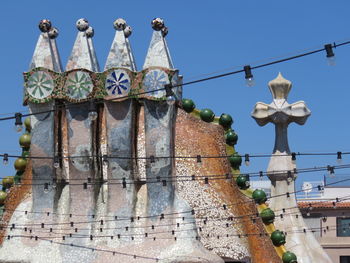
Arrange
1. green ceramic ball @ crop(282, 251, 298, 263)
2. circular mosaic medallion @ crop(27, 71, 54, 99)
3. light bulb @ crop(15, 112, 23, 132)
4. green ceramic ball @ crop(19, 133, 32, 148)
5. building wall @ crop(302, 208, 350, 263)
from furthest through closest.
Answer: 1. building wall @ crop(302, 208, 350, 263)
2. green ceramic ball @ crop(19, 133, 32, 148)
3. green ceramic ball @ crop(282, 251, 298, 263)
4. circular mosaic medallion @ crop(27, 71, 54, 99)
5. light bulb @ crop(15, 112, 23, 132)

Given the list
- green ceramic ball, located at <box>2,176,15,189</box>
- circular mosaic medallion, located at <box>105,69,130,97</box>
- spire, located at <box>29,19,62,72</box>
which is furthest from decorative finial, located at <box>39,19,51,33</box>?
green ceramic ball, located at <box>2,176,15,189</box>

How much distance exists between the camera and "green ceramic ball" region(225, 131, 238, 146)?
2895cm

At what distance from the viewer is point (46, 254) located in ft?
89.8

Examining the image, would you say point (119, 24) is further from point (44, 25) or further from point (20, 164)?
point (20, 164)

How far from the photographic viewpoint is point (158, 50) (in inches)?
1078

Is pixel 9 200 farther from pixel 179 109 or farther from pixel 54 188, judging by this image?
pixel 179 109

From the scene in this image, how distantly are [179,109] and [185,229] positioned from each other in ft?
13.5

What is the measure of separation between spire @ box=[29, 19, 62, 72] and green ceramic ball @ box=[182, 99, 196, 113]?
4.14 meters

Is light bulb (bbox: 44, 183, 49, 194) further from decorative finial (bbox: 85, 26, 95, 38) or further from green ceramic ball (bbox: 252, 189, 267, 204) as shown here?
green ceramic ball (bbox: 252, 189, 267, 204)

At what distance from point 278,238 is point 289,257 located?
712mm

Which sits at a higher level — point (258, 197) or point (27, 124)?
point (27, 124)

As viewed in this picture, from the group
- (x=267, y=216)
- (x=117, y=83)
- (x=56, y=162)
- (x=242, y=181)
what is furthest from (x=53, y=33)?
(x=267, y=216)

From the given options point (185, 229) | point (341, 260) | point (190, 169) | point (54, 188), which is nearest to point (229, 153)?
point (190, 169)

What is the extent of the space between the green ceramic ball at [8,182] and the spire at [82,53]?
4935 millimetres
